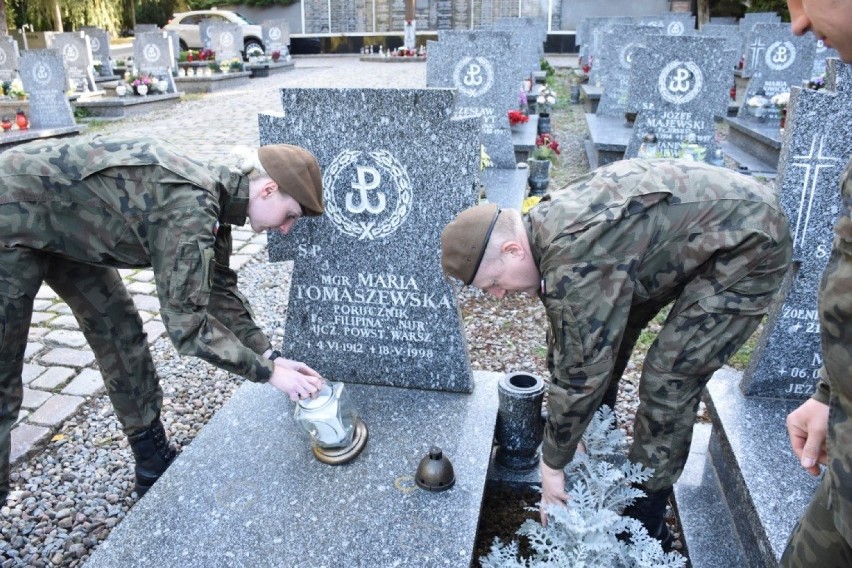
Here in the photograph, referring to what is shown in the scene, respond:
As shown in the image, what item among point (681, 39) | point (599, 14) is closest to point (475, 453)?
point (681, 39)

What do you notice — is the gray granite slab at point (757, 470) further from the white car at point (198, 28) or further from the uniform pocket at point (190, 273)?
the white car at point (198, 28)

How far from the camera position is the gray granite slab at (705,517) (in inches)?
103

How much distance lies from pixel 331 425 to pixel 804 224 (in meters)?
2.16

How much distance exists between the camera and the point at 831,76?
9.13 feet

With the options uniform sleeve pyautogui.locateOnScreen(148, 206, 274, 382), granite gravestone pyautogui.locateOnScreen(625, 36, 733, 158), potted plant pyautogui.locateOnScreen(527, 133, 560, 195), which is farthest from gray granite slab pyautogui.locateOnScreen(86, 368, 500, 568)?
granite gravestone pyautogui.locateOnScreen(625, 36, 733, 158)

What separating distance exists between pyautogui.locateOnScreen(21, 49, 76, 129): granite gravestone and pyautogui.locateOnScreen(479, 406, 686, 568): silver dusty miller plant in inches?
459

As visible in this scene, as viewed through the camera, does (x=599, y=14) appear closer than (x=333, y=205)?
No

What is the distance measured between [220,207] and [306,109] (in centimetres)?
84

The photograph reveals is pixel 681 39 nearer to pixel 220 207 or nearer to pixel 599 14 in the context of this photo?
pixel 220 207

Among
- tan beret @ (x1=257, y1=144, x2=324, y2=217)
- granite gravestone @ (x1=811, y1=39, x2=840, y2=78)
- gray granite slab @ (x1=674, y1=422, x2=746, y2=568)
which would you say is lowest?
gray granite slab @ (x1=674, y1=422, x2=746, y2=568)

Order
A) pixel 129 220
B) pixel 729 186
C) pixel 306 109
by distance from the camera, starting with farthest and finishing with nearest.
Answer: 1. pixel 306 109
2. pixel 129 220
3. pixel 729 186

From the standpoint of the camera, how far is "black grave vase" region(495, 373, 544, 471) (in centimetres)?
298

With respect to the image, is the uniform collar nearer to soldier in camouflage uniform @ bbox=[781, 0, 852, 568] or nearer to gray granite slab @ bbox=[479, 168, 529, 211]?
soldier in camouflage uniform @ bbox=[781, 0, 852, 568]

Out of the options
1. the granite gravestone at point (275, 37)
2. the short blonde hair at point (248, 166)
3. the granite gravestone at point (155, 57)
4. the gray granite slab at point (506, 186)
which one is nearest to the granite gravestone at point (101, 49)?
the granite gravestone at point (155, 57)
